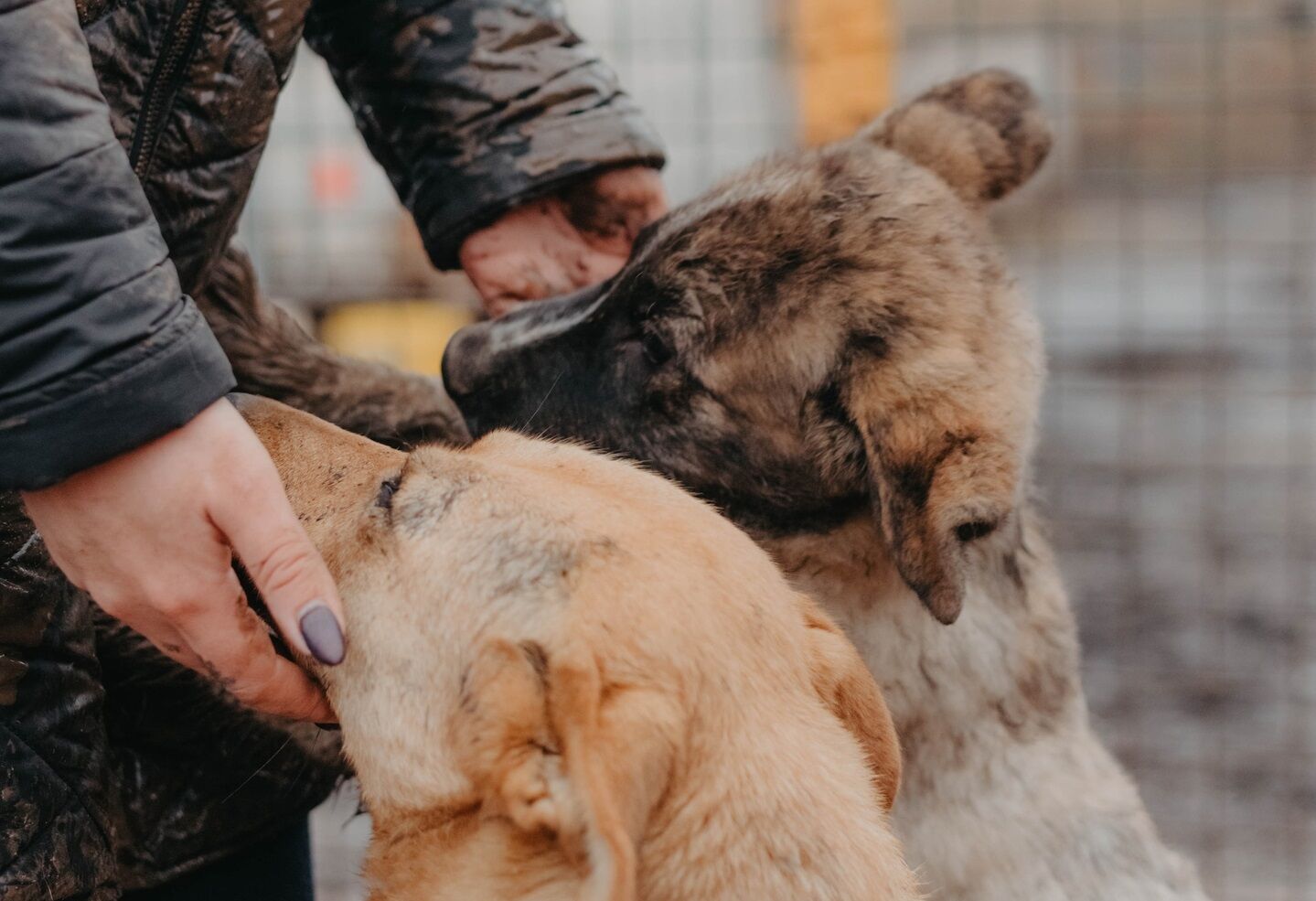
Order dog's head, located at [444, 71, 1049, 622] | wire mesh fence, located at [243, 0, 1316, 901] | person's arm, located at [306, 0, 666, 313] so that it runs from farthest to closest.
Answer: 1. wire mesh fence, located at [243, 0, 1316, 901]
2. person's arm, located at [306, 0, 666, 313]
3. dog's head, located at [444, 71, 1049, 622]

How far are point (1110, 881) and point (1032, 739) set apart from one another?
1.01 feet

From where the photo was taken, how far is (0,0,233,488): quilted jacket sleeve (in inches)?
66.7

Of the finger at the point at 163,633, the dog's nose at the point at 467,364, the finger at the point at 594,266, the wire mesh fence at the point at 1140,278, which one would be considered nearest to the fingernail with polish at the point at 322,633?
the finger at the point at 163,633

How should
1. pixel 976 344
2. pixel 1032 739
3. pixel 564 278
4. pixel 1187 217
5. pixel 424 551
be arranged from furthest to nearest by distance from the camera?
pixel 1187 217, pixel 564 278, pixel 1032 739, pixel 976 344, pixel 424 551

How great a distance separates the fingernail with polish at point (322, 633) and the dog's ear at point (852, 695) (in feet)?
2.46

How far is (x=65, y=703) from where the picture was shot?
2.12 meters

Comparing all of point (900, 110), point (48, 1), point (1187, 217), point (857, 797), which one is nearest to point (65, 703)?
Answer: point (48, 1)

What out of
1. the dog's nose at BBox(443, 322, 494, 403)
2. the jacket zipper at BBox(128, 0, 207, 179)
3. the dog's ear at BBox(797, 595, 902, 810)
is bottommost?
the dog's ear at BBox(797, 595, 902, 810)

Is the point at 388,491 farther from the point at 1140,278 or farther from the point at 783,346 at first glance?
the point at 1140,278

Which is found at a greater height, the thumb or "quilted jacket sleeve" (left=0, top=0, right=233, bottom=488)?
"quilted jacket sleeve" (left=0, top=0, right=233, bottom=488)

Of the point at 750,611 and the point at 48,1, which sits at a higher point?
the point at 48,1

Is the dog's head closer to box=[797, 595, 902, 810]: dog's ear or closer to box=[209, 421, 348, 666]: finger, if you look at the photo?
box=[797, 595, 902, 810]: dog's ear

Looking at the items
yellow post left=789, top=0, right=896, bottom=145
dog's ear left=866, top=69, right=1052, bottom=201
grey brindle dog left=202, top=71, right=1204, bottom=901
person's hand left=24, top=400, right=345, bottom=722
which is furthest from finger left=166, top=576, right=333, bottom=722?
yellow post left=789, top=0, right=896, bottom=145

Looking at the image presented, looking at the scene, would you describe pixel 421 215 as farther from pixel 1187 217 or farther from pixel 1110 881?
pixel 1187 217
